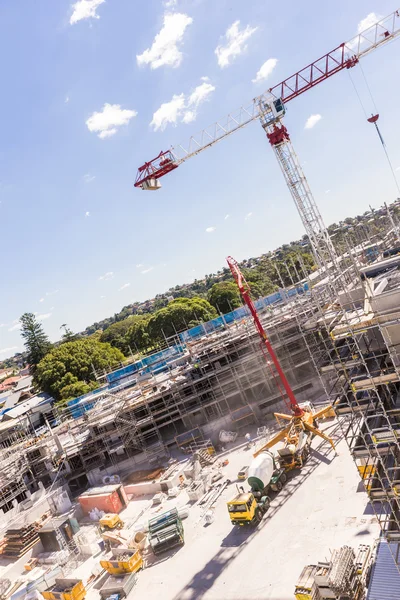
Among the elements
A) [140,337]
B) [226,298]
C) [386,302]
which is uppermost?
[226,298]

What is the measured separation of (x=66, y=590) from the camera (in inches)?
621

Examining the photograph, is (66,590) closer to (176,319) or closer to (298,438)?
(298,438)

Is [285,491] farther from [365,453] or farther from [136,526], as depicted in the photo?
[365,453]

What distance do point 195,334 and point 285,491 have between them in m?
28.2

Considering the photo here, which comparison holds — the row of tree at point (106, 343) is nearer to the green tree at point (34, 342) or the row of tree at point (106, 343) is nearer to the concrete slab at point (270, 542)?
the green tree at point (34, 342)

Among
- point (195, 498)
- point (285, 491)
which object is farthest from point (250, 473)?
point (195, 498)

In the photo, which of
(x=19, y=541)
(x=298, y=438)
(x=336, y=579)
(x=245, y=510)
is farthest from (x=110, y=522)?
(x=336, y=579)

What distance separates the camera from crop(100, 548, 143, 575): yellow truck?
53.6 ft

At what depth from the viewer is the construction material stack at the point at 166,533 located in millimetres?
16953

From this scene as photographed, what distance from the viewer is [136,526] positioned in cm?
1969

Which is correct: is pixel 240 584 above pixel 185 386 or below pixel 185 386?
below

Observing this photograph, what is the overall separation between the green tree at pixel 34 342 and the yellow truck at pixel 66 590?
5170 cm

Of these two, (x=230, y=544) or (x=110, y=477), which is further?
(x=110, y=477)

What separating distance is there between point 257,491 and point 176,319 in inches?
1708
